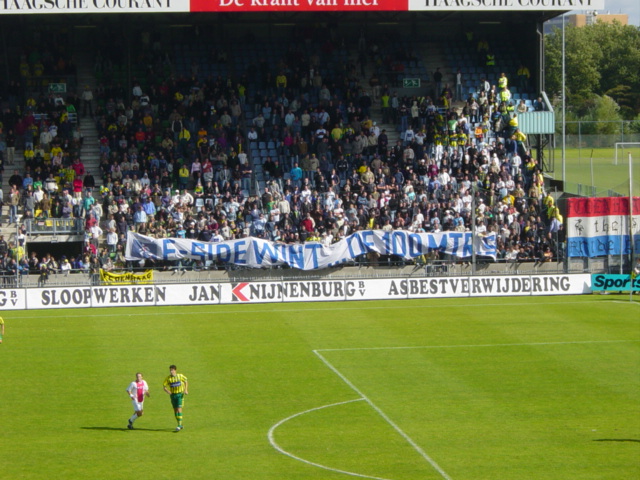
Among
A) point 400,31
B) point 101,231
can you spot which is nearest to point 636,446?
point 101,231

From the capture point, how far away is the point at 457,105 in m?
52.5

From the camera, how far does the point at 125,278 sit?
41.2m

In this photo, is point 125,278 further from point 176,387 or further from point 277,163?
point 176,387

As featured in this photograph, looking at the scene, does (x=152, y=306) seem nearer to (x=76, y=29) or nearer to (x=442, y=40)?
(x=76, y=29)

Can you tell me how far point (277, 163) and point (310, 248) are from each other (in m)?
6.91

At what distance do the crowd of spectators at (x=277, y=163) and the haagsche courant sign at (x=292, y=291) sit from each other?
6.54ft

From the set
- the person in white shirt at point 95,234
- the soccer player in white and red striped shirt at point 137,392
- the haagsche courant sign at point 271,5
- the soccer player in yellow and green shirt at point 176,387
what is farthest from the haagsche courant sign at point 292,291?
the soccer player in yellow and green shirt at point 176,387

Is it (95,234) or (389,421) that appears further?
(95,234)

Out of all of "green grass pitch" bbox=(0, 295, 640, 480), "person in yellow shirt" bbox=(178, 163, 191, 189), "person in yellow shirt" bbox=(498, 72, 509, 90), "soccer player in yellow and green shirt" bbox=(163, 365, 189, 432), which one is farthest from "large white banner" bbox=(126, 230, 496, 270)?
"soccer player in yellow and green shirt" bbox=(163, 365, 189, 432)

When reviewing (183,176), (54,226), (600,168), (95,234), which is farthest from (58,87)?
(600,168)

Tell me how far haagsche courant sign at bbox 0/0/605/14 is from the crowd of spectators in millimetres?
4798

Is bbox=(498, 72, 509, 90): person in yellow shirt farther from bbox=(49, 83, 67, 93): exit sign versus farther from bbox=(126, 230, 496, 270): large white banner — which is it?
bbox=(49, 83, 67, 93): exit sign

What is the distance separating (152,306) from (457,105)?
20.0m

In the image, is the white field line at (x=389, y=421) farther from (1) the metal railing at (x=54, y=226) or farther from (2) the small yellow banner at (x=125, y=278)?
(1) the metal railing at (x=54, y=226)
